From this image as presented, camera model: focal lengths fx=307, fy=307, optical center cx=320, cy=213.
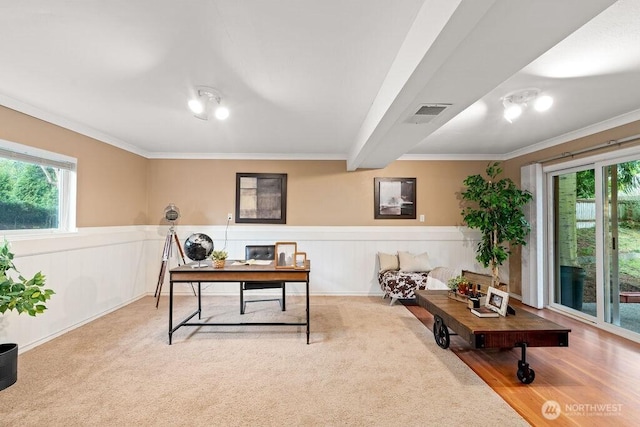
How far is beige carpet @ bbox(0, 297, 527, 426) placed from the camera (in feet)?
6.52

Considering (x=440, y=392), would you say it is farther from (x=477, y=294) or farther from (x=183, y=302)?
(x=183, y=302)

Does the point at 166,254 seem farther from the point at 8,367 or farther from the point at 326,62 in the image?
the point at 326,62

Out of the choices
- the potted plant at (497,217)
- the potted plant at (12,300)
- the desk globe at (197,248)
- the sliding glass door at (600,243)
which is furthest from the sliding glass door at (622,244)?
the potted plant at (12,300)

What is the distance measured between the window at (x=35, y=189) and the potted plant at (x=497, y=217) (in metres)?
5.36

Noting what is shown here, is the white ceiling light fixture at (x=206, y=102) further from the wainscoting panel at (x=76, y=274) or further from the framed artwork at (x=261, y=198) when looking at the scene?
the framed artwork at (x=261, y=198)

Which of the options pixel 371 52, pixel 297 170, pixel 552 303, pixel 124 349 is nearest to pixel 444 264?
pixel 552 303

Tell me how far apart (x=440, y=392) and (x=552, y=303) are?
10.5ft

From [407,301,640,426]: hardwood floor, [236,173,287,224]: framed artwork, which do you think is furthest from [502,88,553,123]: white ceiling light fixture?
[236,173,287,224]: framed artwork

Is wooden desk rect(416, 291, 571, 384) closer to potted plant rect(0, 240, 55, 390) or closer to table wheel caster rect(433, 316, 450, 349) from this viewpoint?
table wheel caster rect(433, 316, 450, 349)

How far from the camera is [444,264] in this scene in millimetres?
5160

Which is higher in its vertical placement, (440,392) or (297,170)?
(297,170)

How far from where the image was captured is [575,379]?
2443mm

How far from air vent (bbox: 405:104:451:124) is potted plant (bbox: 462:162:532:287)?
8.21 ft

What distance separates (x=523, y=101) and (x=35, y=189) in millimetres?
4948
